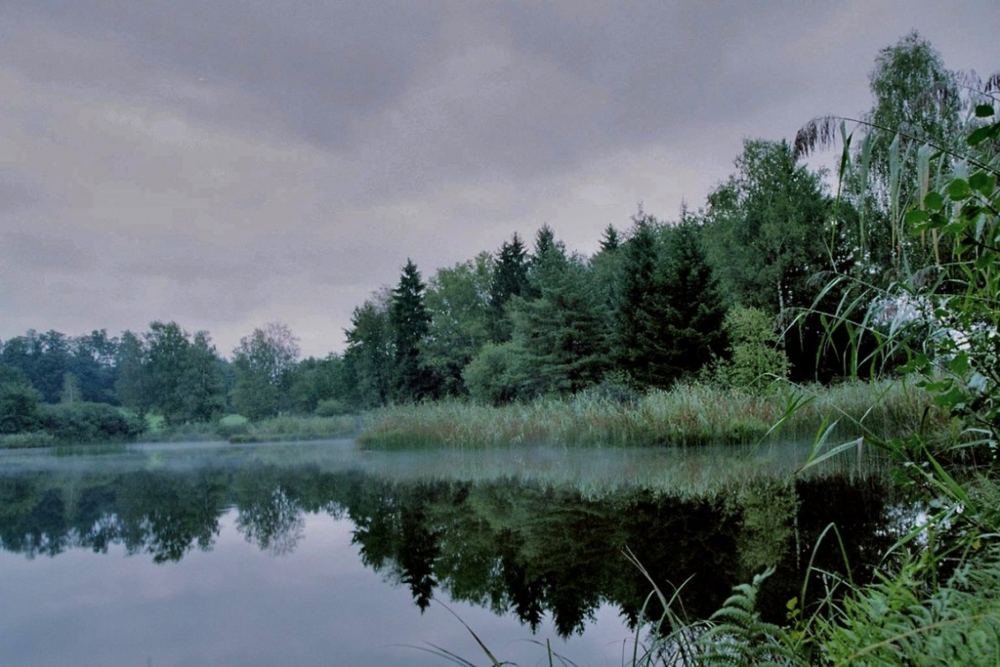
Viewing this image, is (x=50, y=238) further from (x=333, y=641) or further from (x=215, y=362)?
(x=215, y=362)

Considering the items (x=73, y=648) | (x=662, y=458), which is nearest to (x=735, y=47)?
(x=662, y=458)

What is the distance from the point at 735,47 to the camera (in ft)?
21.4

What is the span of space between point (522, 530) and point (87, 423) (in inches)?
820

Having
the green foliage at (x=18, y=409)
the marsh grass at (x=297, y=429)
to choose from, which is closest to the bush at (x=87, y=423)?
the green foliage at (x=18, y=409)

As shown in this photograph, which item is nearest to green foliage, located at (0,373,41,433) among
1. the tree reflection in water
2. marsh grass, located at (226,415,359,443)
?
marsh grass, located at (226,415,359,443)

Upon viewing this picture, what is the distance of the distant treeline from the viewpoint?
12028mm

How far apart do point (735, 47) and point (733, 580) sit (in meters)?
6.39

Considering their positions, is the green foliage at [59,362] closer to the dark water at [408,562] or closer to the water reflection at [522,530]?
the water reflection at [522,530]

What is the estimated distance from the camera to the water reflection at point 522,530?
2090 mm

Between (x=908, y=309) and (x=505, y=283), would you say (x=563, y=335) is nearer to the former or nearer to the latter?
(x=505, y=283)

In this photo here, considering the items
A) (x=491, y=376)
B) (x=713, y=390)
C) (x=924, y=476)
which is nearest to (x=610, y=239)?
(x=491, y=376)

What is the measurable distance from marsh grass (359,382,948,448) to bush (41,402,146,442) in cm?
1339

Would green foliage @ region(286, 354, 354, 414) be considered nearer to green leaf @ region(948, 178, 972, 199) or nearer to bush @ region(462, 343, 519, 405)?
bush @ region(462, 343, 519, 405)

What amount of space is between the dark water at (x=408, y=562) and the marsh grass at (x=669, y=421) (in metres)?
1.36
